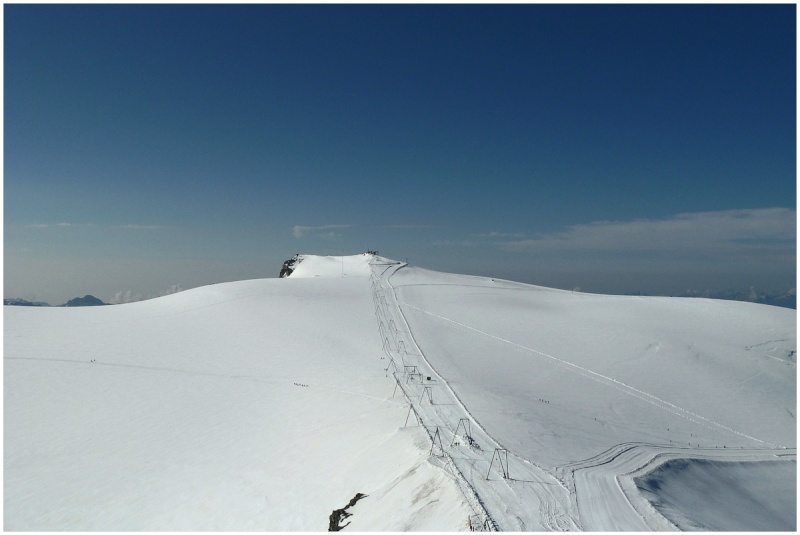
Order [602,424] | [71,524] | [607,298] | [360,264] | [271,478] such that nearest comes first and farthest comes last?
[71,524] → [271,478] → [602,424] → [607,298] → [360,264]

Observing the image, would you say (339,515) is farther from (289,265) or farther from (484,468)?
(289,265)

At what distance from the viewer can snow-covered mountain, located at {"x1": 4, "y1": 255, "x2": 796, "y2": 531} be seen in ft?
60.4

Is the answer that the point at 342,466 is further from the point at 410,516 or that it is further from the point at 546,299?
the point at 546,299

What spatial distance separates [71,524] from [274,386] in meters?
14.2

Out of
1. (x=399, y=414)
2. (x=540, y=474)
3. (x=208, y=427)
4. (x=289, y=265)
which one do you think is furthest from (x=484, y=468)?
(x=289, y=265)

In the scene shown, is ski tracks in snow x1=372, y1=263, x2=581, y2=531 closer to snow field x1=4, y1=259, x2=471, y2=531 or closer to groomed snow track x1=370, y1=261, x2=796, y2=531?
groomed snow track x1=370, y1=261, x2=796, y2=531

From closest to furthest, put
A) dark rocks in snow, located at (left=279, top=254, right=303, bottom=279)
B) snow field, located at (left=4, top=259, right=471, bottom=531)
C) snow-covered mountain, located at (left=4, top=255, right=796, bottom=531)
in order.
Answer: snow-covered mountain, located at (left=4, top=255, right=796, bottom=531) < snow field, located at (left=4, top=259, right=471, bottom=531) < dark rocks in snow, located at (left=279, top=254, right=303, bottom=279)

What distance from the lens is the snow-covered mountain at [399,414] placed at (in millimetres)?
18406

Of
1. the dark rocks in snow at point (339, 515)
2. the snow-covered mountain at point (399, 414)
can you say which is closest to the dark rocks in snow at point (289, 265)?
the snow-covered mountain at point (399, 414)

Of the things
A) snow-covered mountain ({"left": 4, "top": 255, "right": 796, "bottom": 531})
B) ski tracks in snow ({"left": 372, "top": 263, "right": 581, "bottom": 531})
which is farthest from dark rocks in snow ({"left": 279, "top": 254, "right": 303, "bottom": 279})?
ski tracks in snow ({"left": 372, "top": 263, "right": 581, "bottom": 531})

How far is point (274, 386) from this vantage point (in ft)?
110

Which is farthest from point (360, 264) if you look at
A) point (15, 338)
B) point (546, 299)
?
point (15, 338)

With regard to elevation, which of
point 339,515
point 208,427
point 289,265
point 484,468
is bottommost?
point 208,427

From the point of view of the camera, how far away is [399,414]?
26578 millimetres
